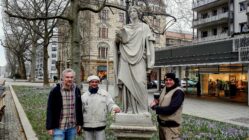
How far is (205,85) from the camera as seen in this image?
1233 inches

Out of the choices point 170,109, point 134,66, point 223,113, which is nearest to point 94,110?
point 134,66

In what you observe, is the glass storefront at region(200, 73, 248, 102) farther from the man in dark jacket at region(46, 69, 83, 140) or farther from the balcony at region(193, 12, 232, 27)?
the man in dark jacket at region(46, 69, 83, 140)

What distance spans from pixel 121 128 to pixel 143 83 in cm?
84

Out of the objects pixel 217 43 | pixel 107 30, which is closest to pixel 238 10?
pixel 217 43

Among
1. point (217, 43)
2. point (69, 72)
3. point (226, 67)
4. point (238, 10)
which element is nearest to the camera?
point (69, 72)

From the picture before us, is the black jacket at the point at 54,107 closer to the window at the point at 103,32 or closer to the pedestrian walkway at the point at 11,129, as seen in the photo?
the pedestrian walkway at the point at 11,129

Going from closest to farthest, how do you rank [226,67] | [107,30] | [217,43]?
1. [217,43]
2. [226,67]
3. [107,30]

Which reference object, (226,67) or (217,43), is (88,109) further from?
(226,67)

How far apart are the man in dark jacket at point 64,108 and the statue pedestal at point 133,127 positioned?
63 cm

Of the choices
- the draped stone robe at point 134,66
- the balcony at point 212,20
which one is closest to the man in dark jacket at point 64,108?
the draped stone robe at point 134,66

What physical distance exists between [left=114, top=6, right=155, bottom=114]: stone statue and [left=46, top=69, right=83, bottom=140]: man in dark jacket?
2.70 ft

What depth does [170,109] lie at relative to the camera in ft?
17.8

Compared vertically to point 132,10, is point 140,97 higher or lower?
lower

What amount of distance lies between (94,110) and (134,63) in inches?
40.4
